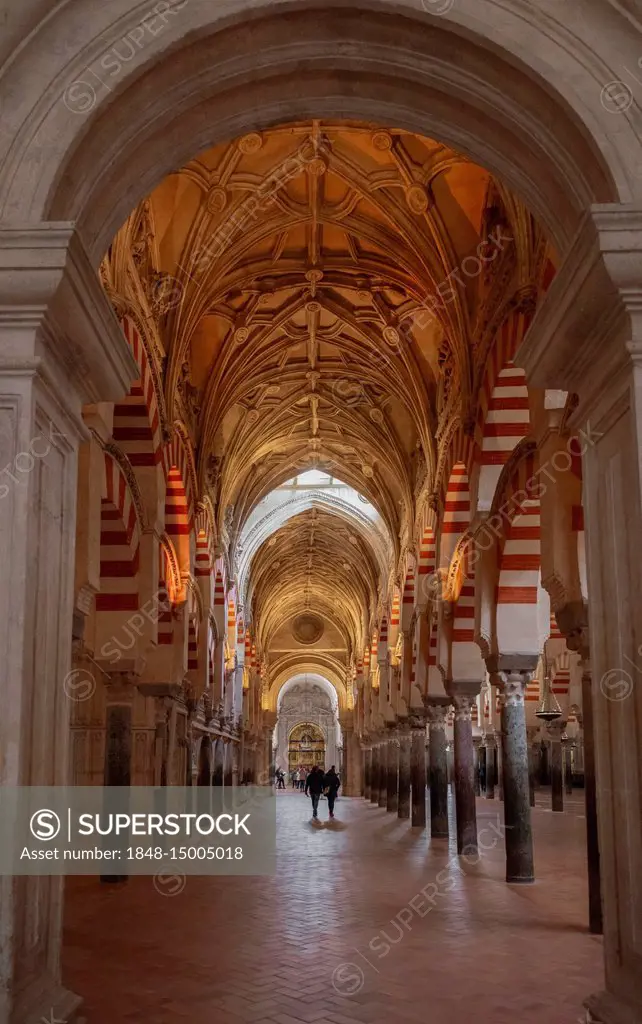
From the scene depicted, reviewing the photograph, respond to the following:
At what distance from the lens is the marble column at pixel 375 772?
1145 inches

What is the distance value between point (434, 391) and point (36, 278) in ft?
37.7

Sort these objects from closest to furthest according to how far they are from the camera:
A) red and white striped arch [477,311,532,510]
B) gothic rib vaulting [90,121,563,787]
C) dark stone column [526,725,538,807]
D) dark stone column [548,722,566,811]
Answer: red and white striped arch [477,311,532,510] < gothic rib vaulting [90,121,563,787] < dark stone column [548,722,566,811] < dark stone column [526,725,538,807]

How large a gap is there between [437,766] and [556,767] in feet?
22.6

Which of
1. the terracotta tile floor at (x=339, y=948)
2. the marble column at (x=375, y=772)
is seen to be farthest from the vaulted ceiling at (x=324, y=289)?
the marble column at (x=375, y=772)

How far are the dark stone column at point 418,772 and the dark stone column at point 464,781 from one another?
4.54 metres

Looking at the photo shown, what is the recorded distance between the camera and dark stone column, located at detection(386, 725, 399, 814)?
78.0ft

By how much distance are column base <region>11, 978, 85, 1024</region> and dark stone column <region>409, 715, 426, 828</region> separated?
14.6 meters

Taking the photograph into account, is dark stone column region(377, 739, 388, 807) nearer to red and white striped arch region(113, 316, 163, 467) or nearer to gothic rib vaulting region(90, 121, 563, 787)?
gothic rib vaulting region(90, 121, 563, 787)

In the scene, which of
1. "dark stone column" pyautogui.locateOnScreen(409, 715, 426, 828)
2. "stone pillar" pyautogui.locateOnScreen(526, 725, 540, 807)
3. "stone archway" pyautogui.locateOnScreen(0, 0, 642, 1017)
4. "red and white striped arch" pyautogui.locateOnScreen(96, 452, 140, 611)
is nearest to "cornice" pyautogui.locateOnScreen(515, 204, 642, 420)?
"stone archway" pyautogui.locateOnScreen(0, 0, 642, 1017)

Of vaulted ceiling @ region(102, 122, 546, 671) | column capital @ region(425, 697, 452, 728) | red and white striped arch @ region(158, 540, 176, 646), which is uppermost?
vaulted ceiling @ region(102, 122, 546, 671)

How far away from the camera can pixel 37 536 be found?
401 centimetres

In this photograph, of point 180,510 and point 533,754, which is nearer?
point 180,510

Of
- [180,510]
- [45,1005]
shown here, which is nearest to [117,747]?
[180,510]

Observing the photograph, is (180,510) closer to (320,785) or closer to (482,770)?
(320,785)
